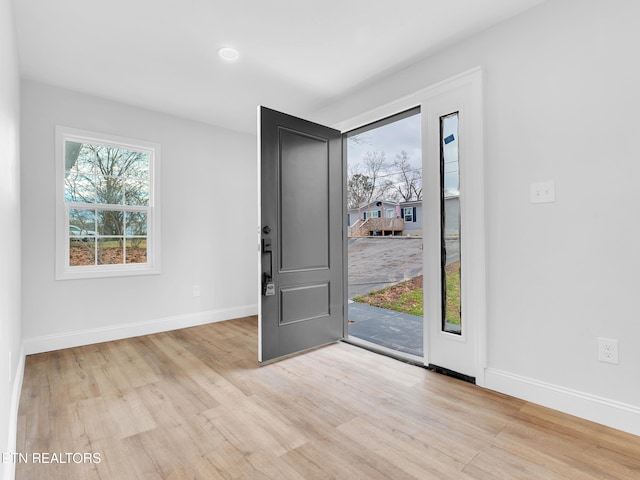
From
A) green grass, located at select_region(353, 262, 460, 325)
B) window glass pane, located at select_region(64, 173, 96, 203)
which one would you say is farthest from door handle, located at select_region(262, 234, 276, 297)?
green grass, located at select_region(353, 262, 460, 325)

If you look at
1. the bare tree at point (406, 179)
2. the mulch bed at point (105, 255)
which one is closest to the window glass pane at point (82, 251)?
the mulch bed at point (105, 255)

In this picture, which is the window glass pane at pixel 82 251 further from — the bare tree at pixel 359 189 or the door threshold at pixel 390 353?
the bare tree at pixel 359 189

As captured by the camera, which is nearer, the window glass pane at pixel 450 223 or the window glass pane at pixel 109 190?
the window glass pane at pixel 450 223

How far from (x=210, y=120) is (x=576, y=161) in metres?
3.69

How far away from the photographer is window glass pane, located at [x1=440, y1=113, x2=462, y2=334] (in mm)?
2475

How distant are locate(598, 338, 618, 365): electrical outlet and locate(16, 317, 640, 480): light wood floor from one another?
37 centimetres

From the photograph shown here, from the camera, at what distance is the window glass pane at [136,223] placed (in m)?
3.65

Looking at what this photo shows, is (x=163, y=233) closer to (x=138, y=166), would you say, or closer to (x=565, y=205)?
(x=138, y=166)

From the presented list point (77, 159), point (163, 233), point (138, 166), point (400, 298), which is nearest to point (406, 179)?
point (400, 298)

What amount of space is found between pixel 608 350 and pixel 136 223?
4.16 metres

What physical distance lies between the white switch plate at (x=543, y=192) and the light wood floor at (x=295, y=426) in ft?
4.19

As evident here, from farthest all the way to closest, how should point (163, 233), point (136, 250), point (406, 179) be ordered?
point (406, 179) < point (163, 233) < point (136, 250)

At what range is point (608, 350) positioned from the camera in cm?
184

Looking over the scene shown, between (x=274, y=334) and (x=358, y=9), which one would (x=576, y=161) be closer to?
(x=358, y=9)
